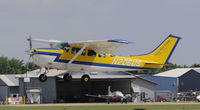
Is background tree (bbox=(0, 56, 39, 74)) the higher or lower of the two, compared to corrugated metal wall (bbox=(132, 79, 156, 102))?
higher

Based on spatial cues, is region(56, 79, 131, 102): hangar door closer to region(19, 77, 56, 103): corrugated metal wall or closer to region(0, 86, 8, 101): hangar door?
region(19, 77, 56, 103): corrugated metal wall

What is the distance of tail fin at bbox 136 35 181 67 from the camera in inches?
1576

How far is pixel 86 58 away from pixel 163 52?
8151 mm

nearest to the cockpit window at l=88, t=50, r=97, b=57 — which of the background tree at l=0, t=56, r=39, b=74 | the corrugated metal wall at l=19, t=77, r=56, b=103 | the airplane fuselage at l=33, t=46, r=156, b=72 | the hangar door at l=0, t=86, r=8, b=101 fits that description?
the airplane fuselage at l=33, t=46, r=156, b=72

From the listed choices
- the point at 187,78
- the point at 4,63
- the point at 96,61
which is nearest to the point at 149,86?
the point at 187,78

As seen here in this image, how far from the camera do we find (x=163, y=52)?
133 ft

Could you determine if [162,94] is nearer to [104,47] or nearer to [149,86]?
[149,86]

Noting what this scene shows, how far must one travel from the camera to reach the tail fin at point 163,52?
4003cm

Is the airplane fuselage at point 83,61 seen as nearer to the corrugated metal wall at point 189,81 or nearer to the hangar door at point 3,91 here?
the hangar door at point 3,91

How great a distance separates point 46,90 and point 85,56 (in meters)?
33.8

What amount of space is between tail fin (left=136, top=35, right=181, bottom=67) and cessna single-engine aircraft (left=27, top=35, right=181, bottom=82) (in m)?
0.26

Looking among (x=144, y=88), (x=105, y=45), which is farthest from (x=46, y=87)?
(x=105, y=45)

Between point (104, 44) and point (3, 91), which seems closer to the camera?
point (104, 44)

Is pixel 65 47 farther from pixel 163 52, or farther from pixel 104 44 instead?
pixel 163 52
